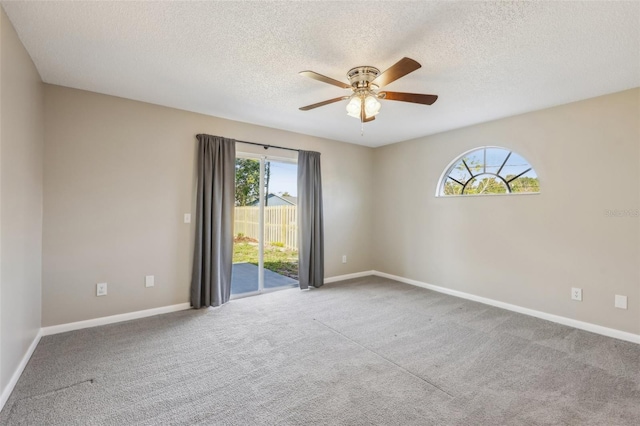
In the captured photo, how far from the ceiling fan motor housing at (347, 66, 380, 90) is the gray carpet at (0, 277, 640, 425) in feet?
7.60

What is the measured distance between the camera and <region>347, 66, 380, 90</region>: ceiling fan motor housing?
2.40 m

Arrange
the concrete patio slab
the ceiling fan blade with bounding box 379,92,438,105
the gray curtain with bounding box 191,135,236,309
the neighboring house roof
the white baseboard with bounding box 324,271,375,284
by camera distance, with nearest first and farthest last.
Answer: the ceiling fan blade with bounding box 379,92,438,105 → the gray curtain with bounding box 191,135,236,309 → the concrete patio slab → the neighboring house roof → the white baseboard with bounding box 324,271,375,284

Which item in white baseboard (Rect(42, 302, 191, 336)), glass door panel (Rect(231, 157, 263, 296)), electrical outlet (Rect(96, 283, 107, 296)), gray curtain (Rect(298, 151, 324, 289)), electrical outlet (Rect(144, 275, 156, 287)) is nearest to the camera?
white baseboard (Rect(42, 302, 191, 336))

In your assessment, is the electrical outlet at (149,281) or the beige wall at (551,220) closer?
the beige wall at (551,220)

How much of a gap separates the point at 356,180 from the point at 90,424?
15.1 feet

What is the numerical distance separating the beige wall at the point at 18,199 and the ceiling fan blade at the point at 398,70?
2469 millimetres

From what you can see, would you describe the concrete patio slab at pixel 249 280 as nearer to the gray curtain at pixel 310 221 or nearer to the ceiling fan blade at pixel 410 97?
the gray curtain at pixel 310 221

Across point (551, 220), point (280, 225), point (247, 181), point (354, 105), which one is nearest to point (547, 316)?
point (551, 220)

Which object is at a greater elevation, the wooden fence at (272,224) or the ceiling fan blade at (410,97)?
the ceiling fan blade at (410,97)

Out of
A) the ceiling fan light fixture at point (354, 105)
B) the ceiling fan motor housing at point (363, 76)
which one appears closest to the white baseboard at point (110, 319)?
the ceiling fan light fixture at point (354, 105)

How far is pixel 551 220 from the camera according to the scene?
11.1 ft

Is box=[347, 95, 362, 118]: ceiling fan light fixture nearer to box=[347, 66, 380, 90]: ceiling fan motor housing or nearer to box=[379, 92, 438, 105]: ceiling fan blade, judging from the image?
box=[347, 66, 380, 90]: ceiling fan motor housing

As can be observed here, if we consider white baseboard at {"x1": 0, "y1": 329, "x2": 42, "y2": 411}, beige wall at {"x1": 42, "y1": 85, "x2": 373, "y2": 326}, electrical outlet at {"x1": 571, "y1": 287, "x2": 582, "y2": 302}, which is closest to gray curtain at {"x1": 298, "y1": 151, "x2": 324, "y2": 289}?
beige wall at {"x1": 42, "y1": 85, "x2": 373, "y2": 326}

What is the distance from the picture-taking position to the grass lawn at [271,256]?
426cm
